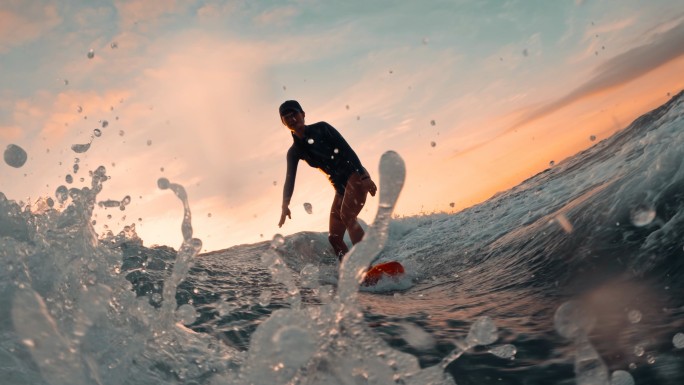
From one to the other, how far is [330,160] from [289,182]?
2.06 ft

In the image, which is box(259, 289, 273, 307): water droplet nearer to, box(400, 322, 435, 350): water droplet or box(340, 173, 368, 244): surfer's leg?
box(340, 173, 368, 244): surfer's leg

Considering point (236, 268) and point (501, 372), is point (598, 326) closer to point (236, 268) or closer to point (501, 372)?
point (501, 372)

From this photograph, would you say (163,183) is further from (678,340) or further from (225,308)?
(678,340)

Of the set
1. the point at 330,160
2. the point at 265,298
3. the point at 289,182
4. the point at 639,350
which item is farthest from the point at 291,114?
the point at 639,350

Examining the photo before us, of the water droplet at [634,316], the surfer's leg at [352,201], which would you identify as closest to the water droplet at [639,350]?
the water droplet at [634,316]

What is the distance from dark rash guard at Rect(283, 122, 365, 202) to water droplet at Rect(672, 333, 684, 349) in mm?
3950

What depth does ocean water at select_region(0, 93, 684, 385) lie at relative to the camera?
225 cm

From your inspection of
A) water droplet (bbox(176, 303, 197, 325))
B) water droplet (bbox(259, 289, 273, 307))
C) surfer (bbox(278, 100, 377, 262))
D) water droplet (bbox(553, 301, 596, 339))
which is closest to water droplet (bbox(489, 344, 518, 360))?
water droplet (bbox(553, 301, 596, 339))

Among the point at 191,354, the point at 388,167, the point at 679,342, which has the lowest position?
the point at 679,342

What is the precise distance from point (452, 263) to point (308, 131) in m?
2.84

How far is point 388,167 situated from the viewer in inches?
82.3

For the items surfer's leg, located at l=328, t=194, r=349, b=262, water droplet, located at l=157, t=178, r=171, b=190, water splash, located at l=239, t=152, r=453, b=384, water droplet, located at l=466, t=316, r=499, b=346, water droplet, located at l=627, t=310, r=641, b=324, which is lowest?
water droplet, located at l=627, t=310, r=641, b=324

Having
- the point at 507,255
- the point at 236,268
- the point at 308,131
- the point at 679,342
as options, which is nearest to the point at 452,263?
the point at 507,255

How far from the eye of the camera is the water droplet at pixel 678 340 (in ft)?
7.85
